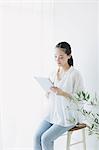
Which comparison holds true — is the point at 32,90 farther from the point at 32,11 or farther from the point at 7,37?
the point at 32,11

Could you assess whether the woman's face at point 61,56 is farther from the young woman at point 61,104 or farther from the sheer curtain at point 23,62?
the sheer curtain at point 23,62

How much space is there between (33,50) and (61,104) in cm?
64

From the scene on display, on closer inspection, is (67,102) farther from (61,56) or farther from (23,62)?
(23,62)

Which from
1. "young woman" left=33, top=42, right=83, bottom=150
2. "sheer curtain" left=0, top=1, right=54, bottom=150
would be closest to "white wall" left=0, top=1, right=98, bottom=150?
"sheer curtain" left=0, top=1, right=54, bottom=150

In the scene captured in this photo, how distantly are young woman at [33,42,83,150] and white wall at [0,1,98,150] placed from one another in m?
0.32

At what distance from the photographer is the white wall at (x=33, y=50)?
3059mm

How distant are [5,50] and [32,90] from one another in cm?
45

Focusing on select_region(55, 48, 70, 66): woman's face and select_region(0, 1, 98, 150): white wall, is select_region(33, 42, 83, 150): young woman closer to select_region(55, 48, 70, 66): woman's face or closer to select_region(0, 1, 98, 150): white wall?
select_region(55, 48, 70, 66): woman's face

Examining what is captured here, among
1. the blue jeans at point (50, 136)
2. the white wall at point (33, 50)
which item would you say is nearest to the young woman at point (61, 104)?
the blue jeans at point (50, 136)

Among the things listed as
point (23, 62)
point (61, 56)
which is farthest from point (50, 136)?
point (23, 62)

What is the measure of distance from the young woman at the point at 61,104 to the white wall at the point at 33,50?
0.32 metres

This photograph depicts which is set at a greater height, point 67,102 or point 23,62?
point 23,62

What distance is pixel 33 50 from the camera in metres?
3.08

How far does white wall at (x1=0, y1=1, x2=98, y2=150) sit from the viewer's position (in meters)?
3.06
